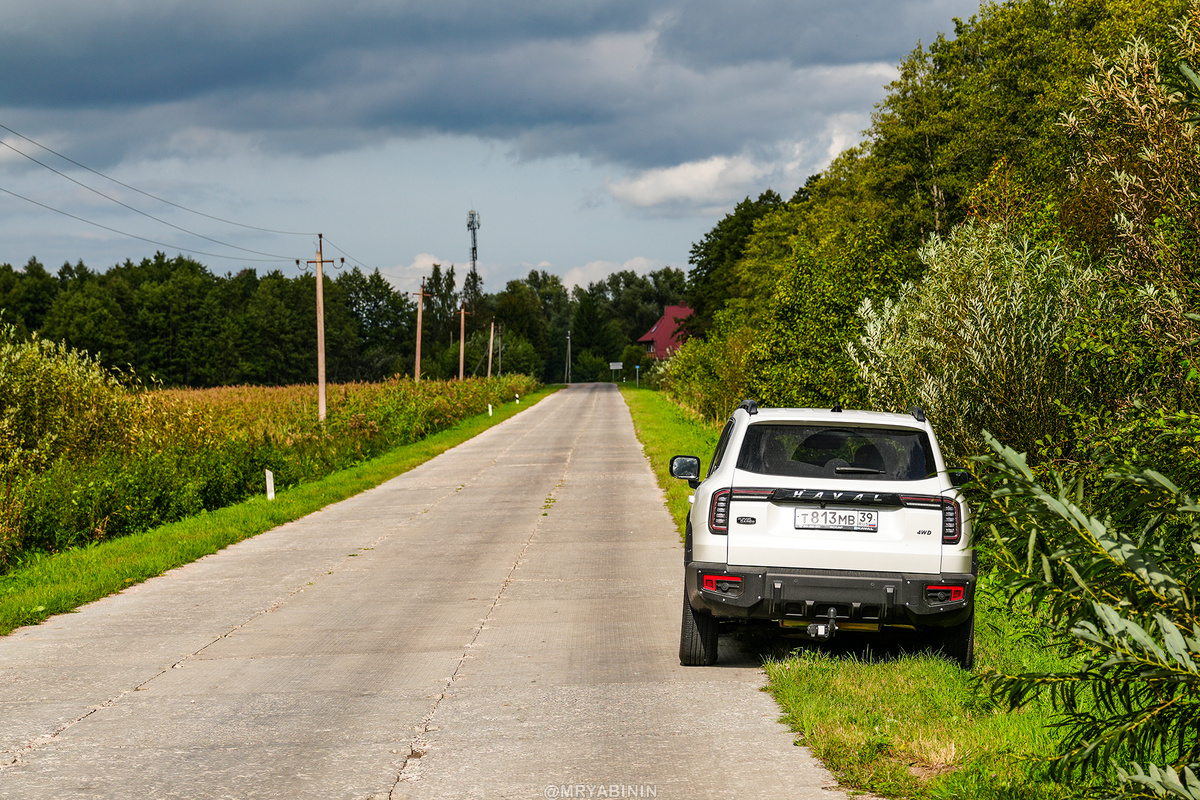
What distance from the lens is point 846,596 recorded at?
6.20 metres

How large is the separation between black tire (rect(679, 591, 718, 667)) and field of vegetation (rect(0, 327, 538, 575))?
10397 millimetres

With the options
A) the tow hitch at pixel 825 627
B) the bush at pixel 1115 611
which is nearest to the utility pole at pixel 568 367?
the tow hitch at pixel 825 627

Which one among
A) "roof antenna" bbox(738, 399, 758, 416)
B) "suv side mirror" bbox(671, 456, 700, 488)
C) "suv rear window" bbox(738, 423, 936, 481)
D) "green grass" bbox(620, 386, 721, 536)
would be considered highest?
"roof antenna" bbox(738, 399, 758, 416)

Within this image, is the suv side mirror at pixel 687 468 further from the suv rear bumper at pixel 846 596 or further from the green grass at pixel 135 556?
the green grass at pixel 135 556

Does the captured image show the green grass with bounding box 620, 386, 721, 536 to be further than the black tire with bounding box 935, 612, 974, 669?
Yes

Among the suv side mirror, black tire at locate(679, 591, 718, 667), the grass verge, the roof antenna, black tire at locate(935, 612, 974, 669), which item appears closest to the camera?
the grass verge

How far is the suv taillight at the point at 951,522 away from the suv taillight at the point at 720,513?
1392 millimetres

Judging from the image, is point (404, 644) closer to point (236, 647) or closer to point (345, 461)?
point (236, 647)

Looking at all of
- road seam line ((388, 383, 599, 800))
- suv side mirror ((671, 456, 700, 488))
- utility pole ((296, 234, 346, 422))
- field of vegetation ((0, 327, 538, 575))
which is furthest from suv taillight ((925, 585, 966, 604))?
utility pole ((296, 234, 346, 422))

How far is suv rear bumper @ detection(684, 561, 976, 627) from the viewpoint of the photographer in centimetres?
619

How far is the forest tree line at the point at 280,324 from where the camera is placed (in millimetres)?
96500

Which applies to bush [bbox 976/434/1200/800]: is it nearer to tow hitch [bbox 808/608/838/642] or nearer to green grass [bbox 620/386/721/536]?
tow hitch [bbox 808/608/838/642]

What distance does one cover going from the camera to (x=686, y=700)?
6047 millimetres

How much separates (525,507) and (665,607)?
8.75 metres
